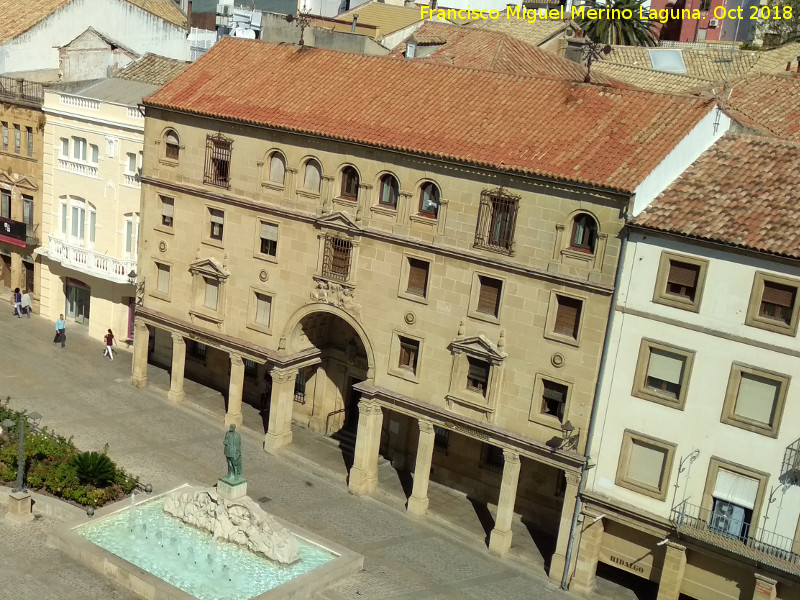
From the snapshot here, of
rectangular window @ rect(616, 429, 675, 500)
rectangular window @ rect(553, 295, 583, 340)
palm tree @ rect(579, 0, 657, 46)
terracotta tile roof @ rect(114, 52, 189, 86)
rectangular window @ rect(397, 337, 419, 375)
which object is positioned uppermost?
palm tree @ rect(579, 0, 657, 46)

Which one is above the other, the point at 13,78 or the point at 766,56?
the point at 766,56

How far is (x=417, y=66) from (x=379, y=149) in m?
5.10

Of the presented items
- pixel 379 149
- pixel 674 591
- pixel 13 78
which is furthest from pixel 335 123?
pixel 13 78

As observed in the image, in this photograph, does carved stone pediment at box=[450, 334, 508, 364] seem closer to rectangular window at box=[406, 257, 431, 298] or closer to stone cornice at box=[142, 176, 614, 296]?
rectangular window at box=[406, 257, 431, 298]

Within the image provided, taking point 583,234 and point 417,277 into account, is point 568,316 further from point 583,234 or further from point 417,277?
point 417,277

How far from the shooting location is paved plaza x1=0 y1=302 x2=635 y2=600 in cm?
3747

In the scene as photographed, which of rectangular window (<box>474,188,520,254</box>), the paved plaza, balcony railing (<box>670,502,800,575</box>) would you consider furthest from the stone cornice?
the paved plaza

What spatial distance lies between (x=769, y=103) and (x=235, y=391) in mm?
27874

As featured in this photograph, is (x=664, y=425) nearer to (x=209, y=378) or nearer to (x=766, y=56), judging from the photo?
(x=209, y=378)

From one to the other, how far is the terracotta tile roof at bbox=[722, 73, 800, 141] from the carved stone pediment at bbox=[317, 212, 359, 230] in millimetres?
16362

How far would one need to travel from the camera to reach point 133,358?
53.8m

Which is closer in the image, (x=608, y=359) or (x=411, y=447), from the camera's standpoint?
(x=608, y=359)

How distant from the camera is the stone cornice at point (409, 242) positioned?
3881 cm

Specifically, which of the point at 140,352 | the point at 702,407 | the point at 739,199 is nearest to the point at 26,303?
the point at 140,352
